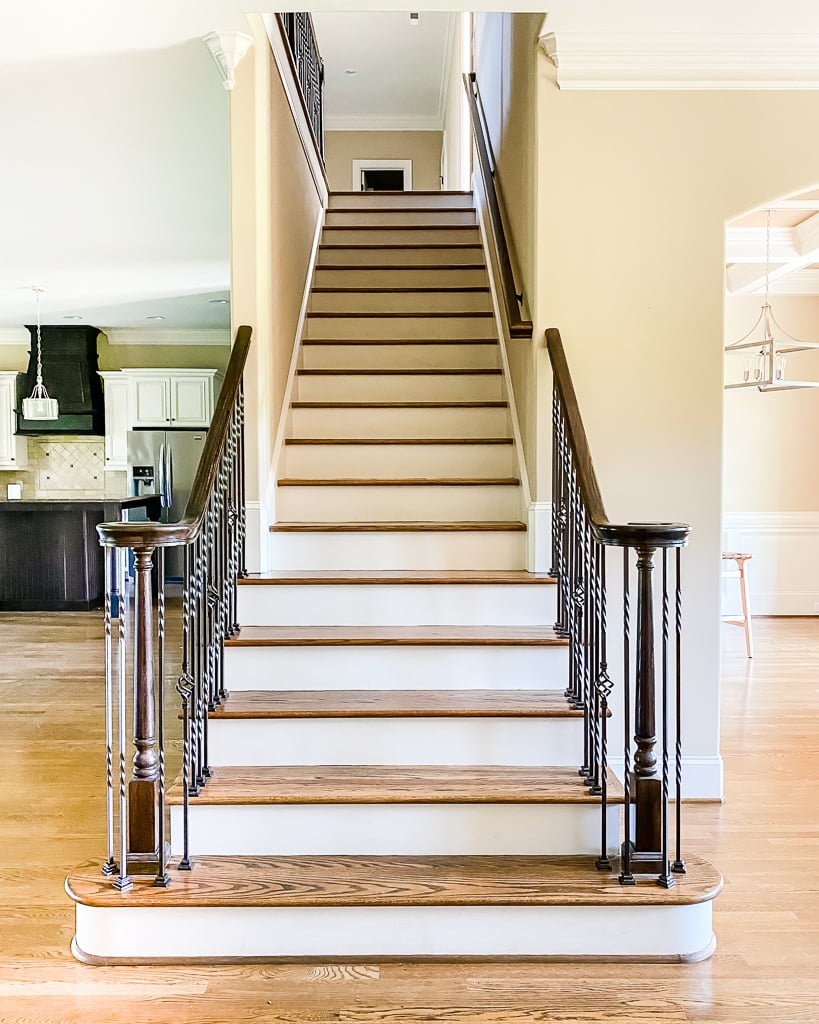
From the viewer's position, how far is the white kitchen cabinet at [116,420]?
902cm

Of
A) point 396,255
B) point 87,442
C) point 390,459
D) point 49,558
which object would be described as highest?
point 396,255

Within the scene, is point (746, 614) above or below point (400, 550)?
below

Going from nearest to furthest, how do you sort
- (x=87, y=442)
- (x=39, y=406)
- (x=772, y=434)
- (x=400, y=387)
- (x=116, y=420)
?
(x=400, y=387) < (x=772, y=434) < (x=39, y=406) < (x=116, y=420) < (x=87, y=442)

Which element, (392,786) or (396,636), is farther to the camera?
(396,636)

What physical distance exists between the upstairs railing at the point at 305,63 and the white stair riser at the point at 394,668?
105 inches

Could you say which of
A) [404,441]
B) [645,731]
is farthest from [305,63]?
[645,731]

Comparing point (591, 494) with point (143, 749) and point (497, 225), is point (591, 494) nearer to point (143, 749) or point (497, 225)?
point (143, 749)

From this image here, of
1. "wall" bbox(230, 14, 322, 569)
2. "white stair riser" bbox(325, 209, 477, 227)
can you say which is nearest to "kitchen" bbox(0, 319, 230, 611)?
"white stair riser" bbox(325, 209, 477, 227)

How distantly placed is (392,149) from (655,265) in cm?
831

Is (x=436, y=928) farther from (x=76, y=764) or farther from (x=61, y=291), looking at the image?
(x=61, y=291)

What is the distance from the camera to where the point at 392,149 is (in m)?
10.7

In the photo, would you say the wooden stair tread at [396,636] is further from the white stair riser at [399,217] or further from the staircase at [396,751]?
the white stair riser at [399,217]

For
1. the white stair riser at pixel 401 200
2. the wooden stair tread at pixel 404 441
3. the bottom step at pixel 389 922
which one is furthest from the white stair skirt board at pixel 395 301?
the bottom step at pixel 389 922

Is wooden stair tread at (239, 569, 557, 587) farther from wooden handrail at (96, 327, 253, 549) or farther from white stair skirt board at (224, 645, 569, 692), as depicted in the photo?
wooden handrail at (96, 327, 253, 549)
